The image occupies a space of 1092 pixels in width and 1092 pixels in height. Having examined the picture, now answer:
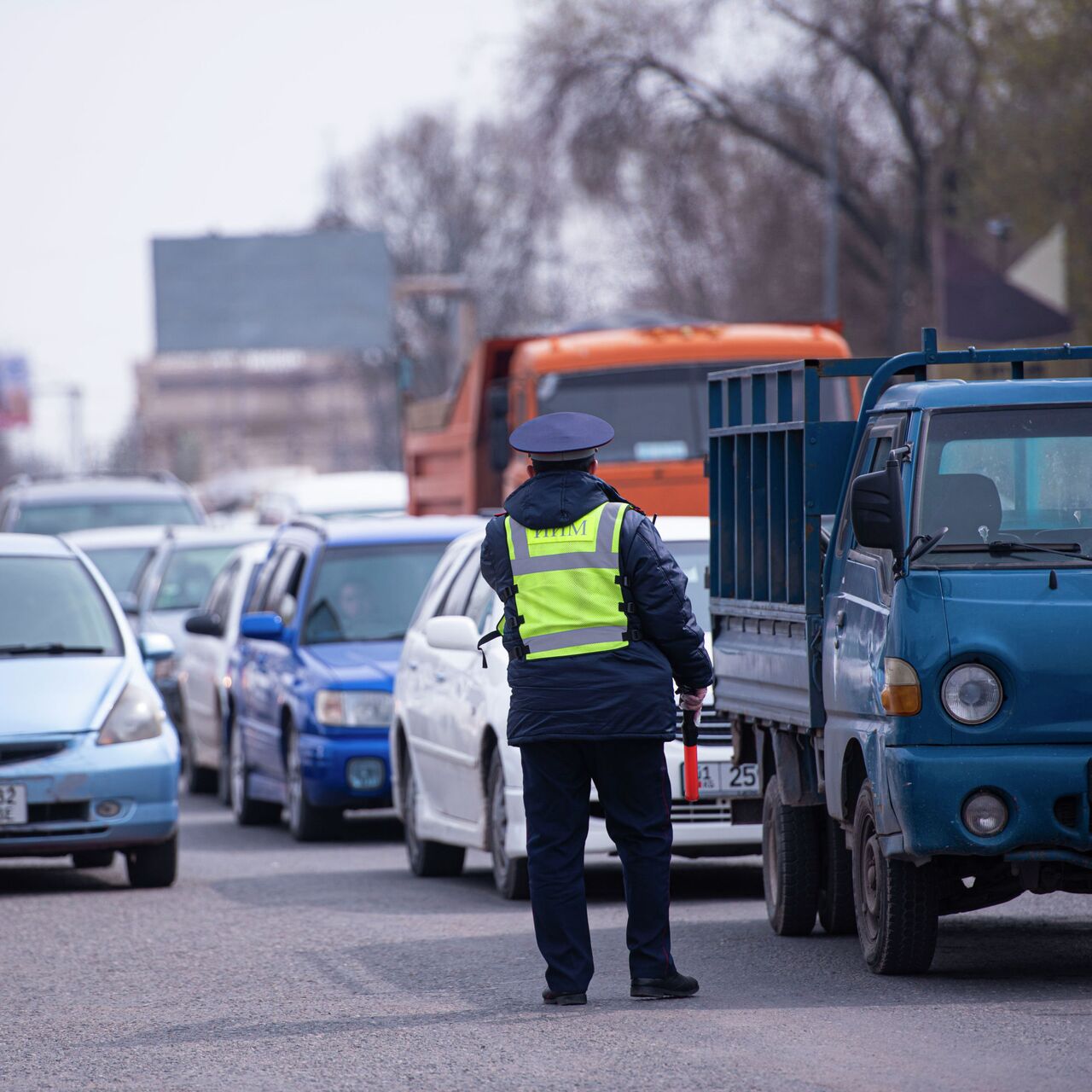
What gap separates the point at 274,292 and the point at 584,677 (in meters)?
53.5

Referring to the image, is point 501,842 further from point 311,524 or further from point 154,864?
point 311,524

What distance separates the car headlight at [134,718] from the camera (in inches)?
489

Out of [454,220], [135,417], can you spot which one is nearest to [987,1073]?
[454,220]

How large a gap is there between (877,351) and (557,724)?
45.9 metres

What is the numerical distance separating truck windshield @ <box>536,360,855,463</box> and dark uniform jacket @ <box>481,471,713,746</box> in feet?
35.6

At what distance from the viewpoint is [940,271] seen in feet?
127

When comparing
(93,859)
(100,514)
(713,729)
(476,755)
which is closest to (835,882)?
(713,729)

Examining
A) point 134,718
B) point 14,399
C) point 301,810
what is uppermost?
point 14,399

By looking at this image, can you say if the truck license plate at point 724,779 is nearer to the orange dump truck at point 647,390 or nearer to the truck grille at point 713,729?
the truck grille at point 713,729

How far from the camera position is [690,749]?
29.1 ft

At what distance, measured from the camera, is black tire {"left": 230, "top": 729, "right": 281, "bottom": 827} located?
17250 mm

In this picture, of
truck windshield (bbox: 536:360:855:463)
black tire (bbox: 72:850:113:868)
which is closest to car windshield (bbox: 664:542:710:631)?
black tire (bbox: 72:850:113:868)

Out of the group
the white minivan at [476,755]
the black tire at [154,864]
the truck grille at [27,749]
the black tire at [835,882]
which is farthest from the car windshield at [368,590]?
the black tire at [835,882]

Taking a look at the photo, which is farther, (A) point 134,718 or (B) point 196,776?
(B) point 196,776
